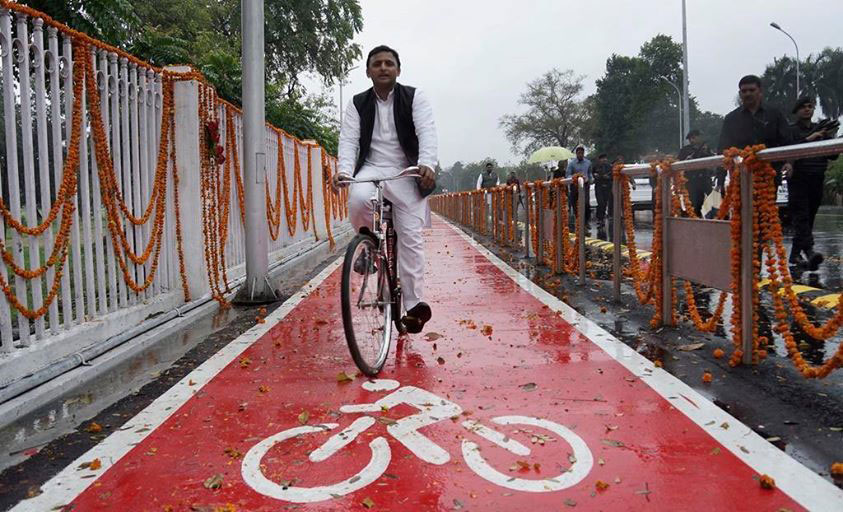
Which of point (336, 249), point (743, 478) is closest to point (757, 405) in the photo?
point (743, 478)

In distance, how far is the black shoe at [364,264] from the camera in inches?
174

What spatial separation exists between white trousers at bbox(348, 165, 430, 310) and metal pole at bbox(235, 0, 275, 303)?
2833 millimetres

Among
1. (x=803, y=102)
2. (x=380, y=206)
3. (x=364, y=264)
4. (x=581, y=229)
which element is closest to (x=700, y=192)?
(x=803, y=102)

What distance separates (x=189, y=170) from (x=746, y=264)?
5009 millimetres

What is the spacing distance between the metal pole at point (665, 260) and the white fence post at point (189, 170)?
14.0 feet

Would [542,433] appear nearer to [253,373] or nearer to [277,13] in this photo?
[253,373]

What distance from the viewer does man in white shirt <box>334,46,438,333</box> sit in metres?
5.01

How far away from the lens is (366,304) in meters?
4.55

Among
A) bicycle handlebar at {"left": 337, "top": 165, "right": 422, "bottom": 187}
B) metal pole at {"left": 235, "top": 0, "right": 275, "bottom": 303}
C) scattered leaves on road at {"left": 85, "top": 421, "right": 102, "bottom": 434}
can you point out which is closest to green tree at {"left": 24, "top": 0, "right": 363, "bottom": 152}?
metal pole at {"left": 235, "top": 0, "right": 275, "bottom": 303}

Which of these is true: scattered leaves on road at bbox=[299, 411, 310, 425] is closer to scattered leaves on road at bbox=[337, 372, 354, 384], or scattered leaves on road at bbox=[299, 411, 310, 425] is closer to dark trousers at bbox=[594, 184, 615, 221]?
scattered leaves on road at bbox=[337, 372, 354, 384]

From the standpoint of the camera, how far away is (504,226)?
595 inches

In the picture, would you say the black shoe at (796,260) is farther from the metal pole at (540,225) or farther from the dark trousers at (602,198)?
the dark trousers at (602,198)

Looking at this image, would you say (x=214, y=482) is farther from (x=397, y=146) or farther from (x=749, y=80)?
(x=749, y=80)

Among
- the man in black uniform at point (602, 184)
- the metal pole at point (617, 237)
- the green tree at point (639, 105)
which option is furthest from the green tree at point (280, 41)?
the green tree at point (639, 105)
